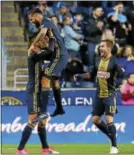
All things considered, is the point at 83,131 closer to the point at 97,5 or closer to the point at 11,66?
the point at 11,66

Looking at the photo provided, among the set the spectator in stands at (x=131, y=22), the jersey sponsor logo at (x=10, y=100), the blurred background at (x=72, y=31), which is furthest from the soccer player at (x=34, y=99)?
the spectator in stands at (x=131, y=22)

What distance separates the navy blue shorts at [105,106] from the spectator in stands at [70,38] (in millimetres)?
7528

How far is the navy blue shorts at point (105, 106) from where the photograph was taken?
478 inches

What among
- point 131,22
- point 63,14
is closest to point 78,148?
point 63,14

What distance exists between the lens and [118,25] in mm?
20609

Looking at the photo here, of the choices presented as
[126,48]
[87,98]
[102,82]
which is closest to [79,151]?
[102,82]

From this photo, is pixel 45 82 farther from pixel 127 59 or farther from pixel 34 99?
pixel 127 59

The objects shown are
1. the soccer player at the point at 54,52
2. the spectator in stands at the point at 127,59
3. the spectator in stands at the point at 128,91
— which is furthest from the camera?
the spectator in stands at the point at 127,59

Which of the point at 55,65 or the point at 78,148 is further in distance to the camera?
the point at 78,148

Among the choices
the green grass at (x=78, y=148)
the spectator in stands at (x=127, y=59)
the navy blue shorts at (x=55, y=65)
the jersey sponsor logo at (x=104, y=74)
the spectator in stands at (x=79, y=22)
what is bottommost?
the green grass at (x=78, y=148)

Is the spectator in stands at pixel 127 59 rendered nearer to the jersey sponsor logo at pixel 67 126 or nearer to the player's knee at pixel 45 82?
the jersey sponsor logo at pixel 67 126

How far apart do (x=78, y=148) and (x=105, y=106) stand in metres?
1.42

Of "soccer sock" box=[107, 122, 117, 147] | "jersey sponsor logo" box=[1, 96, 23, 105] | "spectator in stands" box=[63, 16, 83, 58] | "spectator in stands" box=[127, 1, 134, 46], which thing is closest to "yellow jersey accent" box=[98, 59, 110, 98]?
"soccer sock" box=[107, 122, 117, 147]

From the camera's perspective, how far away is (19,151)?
11344mm
